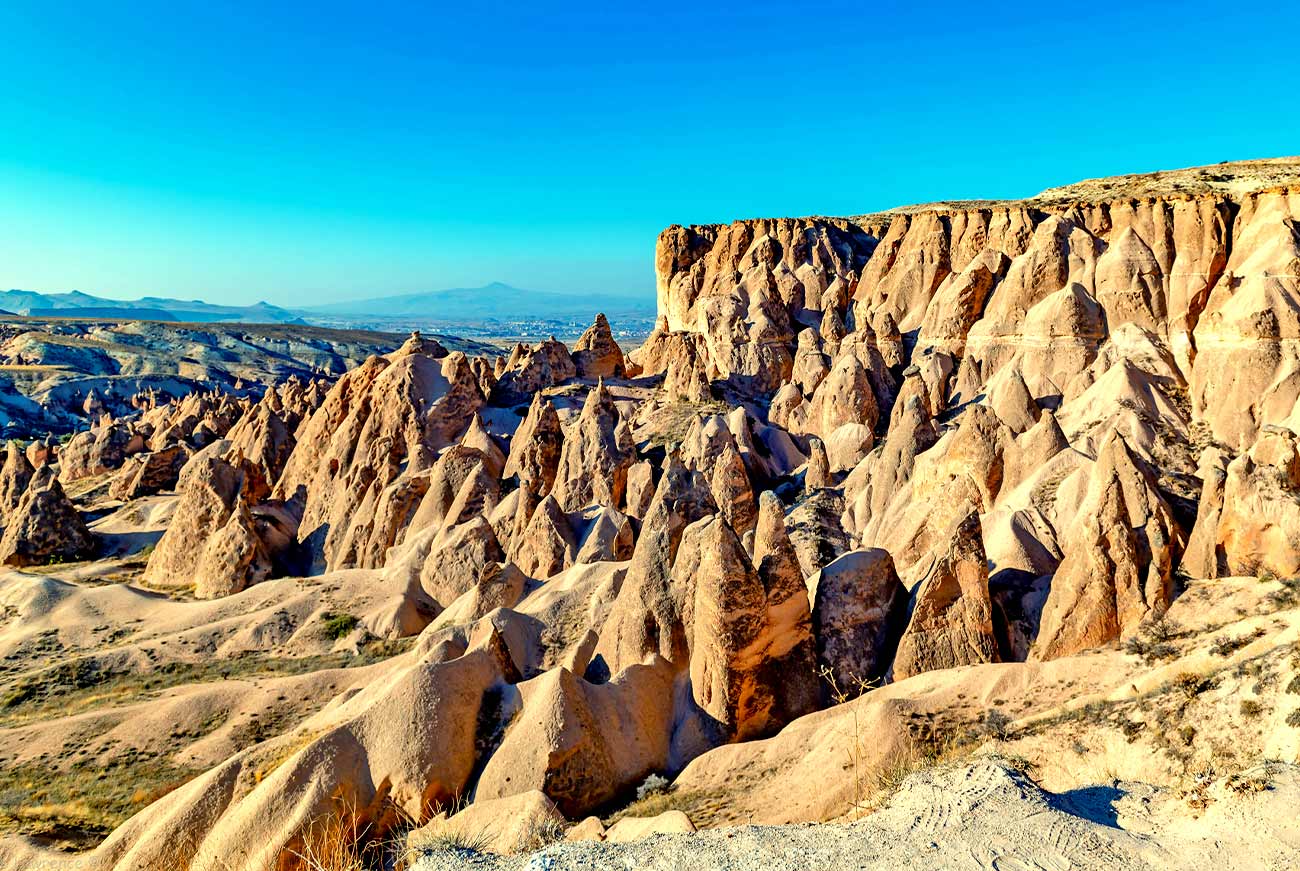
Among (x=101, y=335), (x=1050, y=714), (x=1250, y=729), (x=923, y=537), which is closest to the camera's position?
(x=1250, y=729)

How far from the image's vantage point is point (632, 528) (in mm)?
29062

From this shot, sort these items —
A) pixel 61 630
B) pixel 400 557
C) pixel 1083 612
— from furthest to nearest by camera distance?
pixel 400 557 → pixel 61 630 → pixel 1083 612

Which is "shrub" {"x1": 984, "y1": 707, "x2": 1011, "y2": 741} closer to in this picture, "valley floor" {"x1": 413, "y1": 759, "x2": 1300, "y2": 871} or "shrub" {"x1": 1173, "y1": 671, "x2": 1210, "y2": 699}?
"shrub" {"x1": 1173, "y1": 671, "x2": 1210, "y2": 699}

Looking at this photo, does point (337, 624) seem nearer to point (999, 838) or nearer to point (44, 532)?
point (999, 838)

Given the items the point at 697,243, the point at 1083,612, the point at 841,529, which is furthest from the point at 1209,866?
the point at 697,243

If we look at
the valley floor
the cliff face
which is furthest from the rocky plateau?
the cliff face

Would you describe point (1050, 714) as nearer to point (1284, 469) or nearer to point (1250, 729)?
point (1250, 729)

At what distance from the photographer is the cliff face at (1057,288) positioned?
109ft

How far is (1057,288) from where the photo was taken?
149 feet

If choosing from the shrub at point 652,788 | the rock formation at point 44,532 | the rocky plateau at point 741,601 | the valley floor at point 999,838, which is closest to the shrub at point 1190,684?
the rocky plateau at point 741,601

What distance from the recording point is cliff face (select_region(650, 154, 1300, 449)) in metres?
33.3

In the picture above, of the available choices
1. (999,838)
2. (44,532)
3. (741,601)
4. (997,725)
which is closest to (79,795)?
(741,601)

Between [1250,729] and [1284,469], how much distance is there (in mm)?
9757

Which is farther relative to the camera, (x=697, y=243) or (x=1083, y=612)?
(x=697, y=243)
